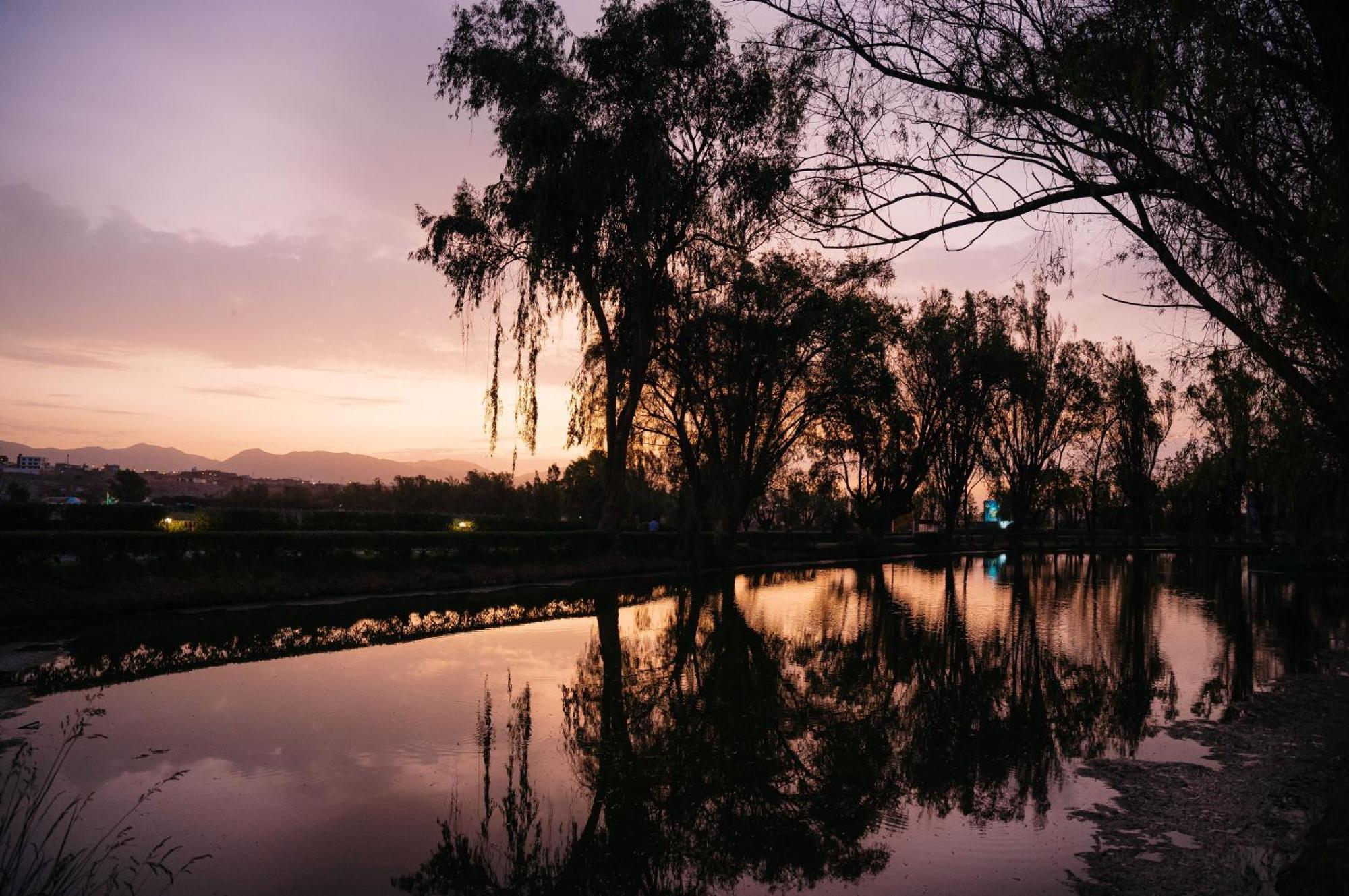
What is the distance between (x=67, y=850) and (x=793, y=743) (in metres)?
5.48

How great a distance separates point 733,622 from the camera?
56.3ft

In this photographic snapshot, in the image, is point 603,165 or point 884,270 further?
point 603,165

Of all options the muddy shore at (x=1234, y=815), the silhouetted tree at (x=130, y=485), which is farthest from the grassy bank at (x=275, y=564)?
the silhouetted tree at (x=130, y=485)

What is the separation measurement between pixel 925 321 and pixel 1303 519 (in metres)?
29.0

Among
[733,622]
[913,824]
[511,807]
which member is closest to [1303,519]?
[733,622]

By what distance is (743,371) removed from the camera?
33188mm

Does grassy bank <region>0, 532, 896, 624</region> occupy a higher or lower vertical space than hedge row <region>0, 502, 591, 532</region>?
lower

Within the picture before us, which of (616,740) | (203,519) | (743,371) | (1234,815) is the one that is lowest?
(616,740)

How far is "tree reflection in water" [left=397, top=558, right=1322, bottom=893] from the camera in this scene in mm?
5191

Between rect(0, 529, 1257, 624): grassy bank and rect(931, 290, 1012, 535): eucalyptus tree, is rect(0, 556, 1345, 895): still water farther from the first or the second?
rect(931, 290, 1012, 535): eucalyptus tree

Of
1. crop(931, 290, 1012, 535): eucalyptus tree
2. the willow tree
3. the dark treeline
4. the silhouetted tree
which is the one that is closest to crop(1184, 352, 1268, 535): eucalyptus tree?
the dark treeline

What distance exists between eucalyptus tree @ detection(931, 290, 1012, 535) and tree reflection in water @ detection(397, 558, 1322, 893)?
3288 cm

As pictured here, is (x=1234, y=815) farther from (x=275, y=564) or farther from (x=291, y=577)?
(x=275, y=564)

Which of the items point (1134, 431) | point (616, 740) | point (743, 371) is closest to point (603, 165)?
point (743, 371)
